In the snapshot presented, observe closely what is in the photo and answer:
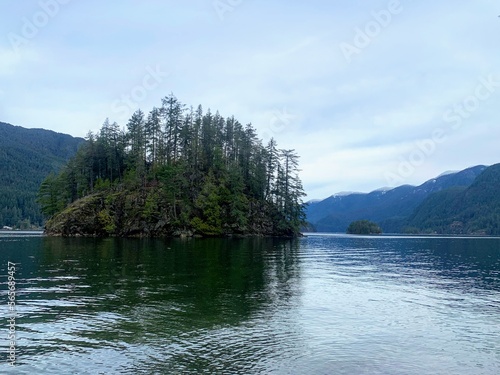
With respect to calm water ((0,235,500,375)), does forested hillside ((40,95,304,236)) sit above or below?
above

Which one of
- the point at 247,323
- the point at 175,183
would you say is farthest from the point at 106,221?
the point at 247,323

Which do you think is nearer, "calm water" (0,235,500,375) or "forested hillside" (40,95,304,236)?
"calm water" (0,235,500,375)

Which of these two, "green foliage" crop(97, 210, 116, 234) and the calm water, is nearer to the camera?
the calm water

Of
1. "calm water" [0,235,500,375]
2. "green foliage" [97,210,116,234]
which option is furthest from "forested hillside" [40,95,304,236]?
"calm water" [0,235,500,375]

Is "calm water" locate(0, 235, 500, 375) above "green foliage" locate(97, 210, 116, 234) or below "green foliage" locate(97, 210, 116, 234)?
below

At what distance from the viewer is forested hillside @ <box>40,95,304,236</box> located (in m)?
140

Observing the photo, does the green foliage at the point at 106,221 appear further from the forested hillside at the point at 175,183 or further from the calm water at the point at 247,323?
the calm water at the point at 247,323

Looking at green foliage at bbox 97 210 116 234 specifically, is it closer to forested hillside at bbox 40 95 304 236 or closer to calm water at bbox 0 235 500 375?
forested hillside at bbox 40 95 304 236

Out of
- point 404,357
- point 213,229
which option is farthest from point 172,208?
point 404,357

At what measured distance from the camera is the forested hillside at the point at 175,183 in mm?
140500

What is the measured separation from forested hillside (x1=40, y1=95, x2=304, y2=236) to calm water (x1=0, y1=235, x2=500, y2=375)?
3512 inches

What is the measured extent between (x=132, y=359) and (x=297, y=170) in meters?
162

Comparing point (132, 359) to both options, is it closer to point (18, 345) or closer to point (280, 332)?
point (18, 345)

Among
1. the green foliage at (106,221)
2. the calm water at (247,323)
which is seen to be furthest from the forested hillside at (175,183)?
the calm water at (247,323)
